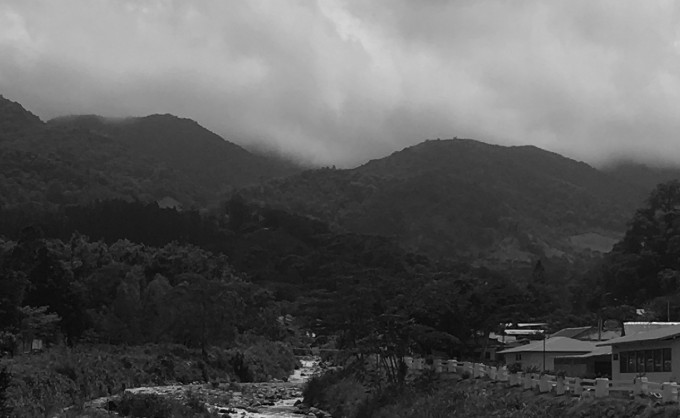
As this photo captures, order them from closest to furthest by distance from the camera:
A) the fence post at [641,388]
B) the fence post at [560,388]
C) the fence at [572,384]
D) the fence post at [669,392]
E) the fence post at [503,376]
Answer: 1. the fence post at [669,392]
2. the fence at [572,384]
3. the fence post at [641,388]
4. the fence post at [560,388]
5. the fence post at [503,376]

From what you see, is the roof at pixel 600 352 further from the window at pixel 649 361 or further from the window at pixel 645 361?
the window at pixel 649 361

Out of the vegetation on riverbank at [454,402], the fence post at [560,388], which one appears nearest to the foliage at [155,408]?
the vegetation on riverbank at [454,402]

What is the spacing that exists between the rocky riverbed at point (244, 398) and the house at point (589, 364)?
52.3 feet

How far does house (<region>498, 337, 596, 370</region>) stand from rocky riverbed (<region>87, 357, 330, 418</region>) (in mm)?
15450

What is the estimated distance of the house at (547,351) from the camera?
196 ft

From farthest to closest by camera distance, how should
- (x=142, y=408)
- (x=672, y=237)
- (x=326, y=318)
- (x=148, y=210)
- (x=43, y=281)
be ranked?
(x=148, y=210)
(x=672, y=237)
(x=43, y=281)
(x=326, y=318)
(x=142, y=408)

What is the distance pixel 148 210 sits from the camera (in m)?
181

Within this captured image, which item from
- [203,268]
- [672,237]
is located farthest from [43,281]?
[672,237]

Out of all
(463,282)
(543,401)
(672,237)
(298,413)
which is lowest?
(298,413)

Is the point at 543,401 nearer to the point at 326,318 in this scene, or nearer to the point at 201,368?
the point at 326,318

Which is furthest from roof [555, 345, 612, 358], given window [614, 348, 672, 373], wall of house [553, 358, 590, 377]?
window [614, 348, 672, 373]

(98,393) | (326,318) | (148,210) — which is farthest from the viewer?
(148,210)

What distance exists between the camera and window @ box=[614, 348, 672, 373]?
134 ft

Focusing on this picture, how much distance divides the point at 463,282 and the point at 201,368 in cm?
2949
